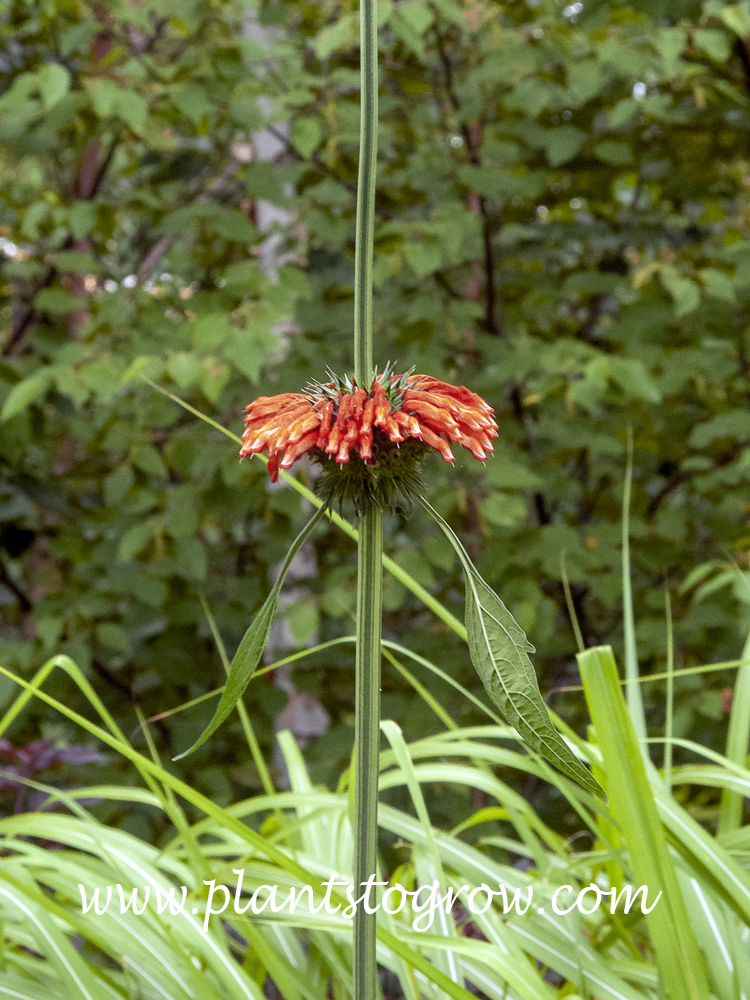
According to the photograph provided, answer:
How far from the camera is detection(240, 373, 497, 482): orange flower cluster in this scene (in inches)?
8.8

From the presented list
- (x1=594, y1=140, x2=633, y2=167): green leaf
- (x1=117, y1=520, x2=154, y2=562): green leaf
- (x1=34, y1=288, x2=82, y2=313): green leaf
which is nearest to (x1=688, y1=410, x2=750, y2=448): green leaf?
(x1=594, y1=140, x2=633, y2=167): green leaf

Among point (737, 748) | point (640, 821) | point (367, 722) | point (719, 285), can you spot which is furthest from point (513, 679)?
point (719, 285)

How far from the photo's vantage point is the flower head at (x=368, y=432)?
0.23m

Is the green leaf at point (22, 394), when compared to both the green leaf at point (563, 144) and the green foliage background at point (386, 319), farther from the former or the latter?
the green leaf at point (563, 144)

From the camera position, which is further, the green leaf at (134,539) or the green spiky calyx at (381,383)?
the green leaf at (134,539)

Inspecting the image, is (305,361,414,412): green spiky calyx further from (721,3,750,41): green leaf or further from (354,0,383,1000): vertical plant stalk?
(721,3,750,41): green leaf

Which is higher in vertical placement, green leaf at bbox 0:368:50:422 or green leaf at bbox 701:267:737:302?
green leaf at bbox 701:267:737:302

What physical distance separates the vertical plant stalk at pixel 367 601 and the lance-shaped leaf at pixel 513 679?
0.9 inches

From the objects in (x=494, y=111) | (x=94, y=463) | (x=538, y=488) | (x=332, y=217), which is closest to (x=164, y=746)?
(x=94, y=463)

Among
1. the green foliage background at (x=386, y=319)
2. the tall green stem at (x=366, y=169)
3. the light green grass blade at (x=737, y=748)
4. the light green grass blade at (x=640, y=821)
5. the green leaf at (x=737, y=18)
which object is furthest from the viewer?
the green foliage background at (x=386, y=319)

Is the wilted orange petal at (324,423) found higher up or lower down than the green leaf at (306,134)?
lower down

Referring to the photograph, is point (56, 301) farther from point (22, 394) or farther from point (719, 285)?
point (719, 285)

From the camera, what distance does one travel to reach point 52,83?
87 centimetres

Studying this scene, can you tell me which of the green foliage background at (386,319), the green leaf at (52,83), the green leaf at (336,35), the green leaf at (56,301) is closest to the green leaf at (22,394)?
the green foliage background at (386,319)
